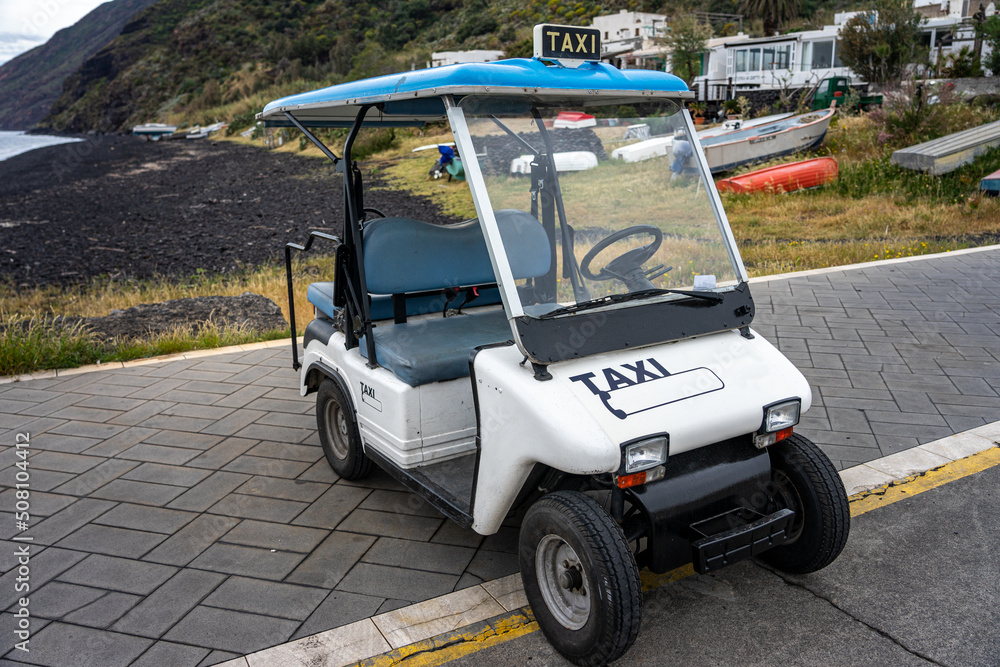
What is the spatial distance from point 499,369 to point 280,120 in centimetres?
244

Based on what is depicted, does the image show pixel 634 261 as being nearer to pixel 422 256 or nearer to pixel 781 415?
pixel 781 415

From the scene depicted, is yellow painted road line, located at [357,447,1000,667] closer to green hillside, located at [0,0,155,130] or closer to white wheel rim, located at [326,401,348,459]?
white wheel rim, located at [326,401,348,459]

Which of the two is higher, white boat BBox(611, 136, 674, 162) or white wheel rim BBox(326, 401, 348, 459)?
white boat BBox(611, 136, 674, 162)

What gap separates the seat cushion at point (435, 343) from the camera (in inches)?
128

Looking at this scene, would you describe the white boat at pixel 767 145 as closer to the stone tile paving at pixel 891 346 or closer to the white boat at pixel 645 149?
the stone tile paving at pixel 891 346

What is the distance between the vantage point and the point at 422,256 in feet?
12.4

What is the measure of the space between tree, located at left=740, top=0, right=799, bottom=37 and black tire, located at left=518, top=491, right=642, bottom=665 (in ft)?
171

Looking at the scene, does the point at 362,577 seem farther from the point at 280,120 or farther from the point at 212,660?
the point at 280,120

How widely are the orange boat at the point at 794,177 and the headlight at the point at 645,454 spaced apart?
47.3 feet

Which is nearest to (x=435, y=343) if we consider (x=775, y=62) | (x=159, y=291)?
(x=159, y=291)

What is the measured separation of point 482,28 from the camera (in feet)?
222

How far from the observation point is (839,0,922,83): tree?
2948cm

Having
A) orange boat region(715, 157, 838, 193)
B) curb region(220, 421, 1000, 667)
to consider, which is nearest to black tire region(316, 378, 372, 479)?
curb region(220, 421, 1000, 667)

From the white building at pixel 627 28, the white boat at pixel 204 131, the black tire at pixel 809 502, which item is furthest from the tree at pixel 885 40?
the white boat at pixel 204 131
